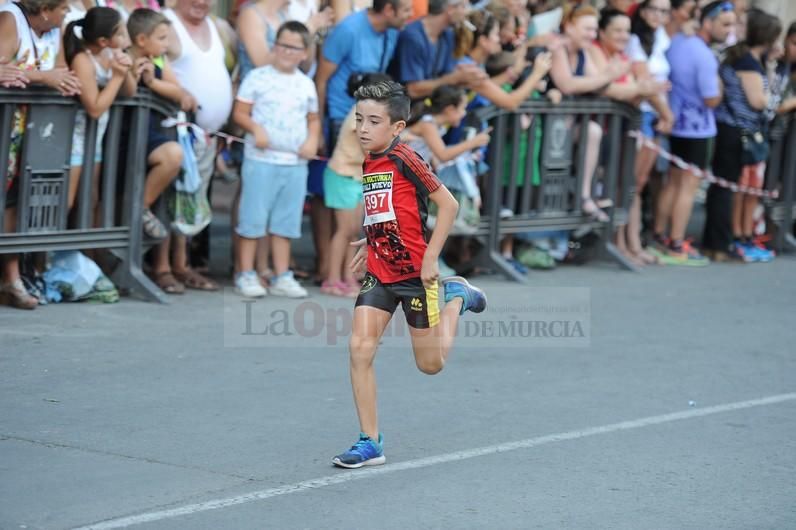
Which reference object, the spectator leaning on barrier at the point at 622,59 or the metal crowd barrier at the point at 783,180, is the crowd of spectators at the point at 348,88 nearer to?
the spectator leaning on barrier at the point at 622,59

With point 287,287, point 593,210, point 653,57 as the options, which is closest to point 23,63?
point 287,287

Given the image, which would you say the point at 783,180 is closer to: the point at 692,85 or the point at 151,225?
the point at 692,85

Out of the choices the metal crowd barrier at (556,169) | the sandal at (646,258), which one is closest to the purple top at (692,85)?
the metal crowd barrier at (556,169)

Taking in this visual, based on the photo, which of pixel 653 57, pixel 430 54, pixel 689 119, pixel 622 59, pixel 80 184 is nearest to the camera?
pixel 80 184

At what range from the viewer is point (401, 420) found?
6.93 meters

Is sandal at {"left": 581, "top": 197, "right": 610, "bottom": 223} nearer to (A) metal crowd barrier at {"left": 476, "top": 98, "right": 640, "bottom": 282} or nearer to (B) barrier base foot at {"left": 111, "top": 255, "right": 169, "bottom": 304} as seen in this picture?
(A) metal crowd barrier at {"left": 476, "top": 98, "right": 640, "bottom": 282}

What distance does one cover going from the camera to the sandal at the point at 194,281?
33.1 feet

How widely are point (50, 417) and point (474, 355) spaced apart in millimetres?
2935

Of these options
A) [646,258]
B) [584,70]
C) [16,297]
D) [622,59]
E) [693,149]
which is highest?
[622,59]

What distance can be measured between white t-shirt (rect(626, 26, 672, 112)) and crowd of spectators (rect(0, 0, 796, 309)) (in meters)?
0.02

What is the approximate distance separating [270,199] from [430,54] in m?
1.82

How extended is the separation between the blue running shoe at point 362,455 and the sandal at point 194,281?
4178mm

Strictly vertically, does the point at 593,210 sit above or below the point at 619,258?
above

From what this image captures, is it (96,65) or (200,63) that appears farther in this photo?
(200,63)
